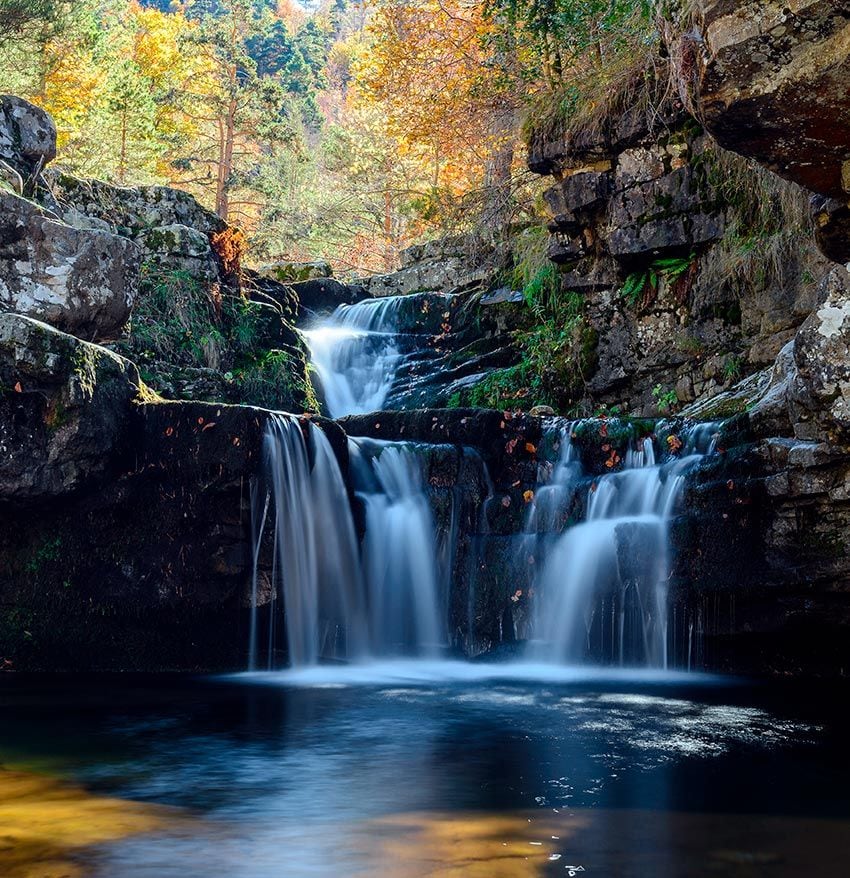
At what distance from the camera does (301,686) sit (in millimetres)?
7492

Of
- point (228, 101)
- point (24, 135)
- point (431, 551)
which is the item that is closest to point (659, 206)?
point (431, 551)

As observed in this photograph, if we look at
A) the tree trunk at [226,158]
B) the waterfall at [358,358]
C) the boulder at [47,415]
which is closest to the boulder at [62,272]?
the boulder at [47,415]

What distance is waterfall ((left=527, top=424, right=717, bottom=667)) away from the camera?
8156 mm

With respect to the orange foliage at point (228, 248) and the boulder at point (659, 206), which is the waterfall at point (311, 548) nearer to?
the boulder at point (659, 206)

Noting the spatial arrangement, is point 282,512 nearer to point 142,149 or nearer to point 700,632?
point 700,632

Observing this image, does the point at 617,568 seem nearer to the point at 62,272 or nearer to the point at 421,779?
the point at 421,779

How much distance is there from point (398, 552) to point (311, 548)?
0.97 m

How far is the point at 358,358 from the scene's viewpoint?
50.2 ft

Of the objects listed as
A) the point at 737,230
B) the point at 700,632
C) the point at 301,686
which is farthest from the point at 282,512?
the point at 737,230

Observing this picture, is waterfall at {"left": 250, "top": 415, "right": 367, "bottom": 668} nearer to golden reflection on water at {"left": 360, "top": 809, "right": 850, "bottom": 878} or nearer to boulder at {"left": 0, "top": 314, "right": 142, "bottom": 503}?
boulder at {"left": 0, "top": 314, "right": 142, "bottom": 503}

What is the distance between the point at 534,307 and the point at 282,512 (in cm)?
660

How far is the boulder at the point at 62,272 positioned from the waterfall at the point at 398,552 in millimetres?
2773

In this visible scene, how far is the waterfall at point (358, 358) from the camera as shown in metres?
14.4

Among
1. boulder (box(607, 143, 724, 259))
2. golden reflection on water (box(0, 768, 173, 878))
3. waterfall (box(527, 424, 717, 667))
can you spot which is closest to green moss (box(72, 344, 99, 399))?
golden reflection on water (box(0, 768, 173, 878))
